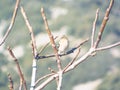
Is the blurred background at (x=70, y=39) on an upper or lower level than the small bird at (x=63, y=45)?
lower

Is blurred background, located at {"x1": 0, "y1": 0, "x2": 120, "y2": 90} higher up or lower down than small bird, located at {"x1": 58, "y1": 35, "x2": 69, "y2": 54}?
lower down

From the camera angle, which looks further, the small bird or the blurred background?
the blurred background

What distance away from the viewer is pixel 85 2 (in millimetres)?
28422

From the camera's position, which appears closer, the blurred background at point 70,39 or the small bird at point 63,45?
the small bird at point 63,45

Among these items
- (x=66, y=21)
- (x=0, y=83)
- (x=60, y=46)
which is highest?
(x=60, y=46)

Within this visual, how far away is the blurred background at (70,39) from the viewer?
18938 millimetres

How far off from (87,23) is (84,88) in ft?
15.8

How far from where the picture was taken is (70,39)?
23906 millimetres

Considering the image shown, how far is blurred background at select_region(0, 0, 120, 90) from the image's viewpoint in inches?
746

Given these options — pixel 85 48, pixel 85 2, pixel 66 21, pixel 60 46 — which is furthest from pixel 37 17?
pixel 60 46

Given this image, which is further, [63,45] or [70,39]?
[70,39]

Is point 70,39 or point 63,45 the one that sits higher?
point 63,45

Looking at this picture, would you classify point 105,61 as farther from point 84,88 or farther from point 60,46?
point 60,46

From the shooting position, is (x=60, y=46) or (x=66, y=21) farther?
(x=66, y=21)
